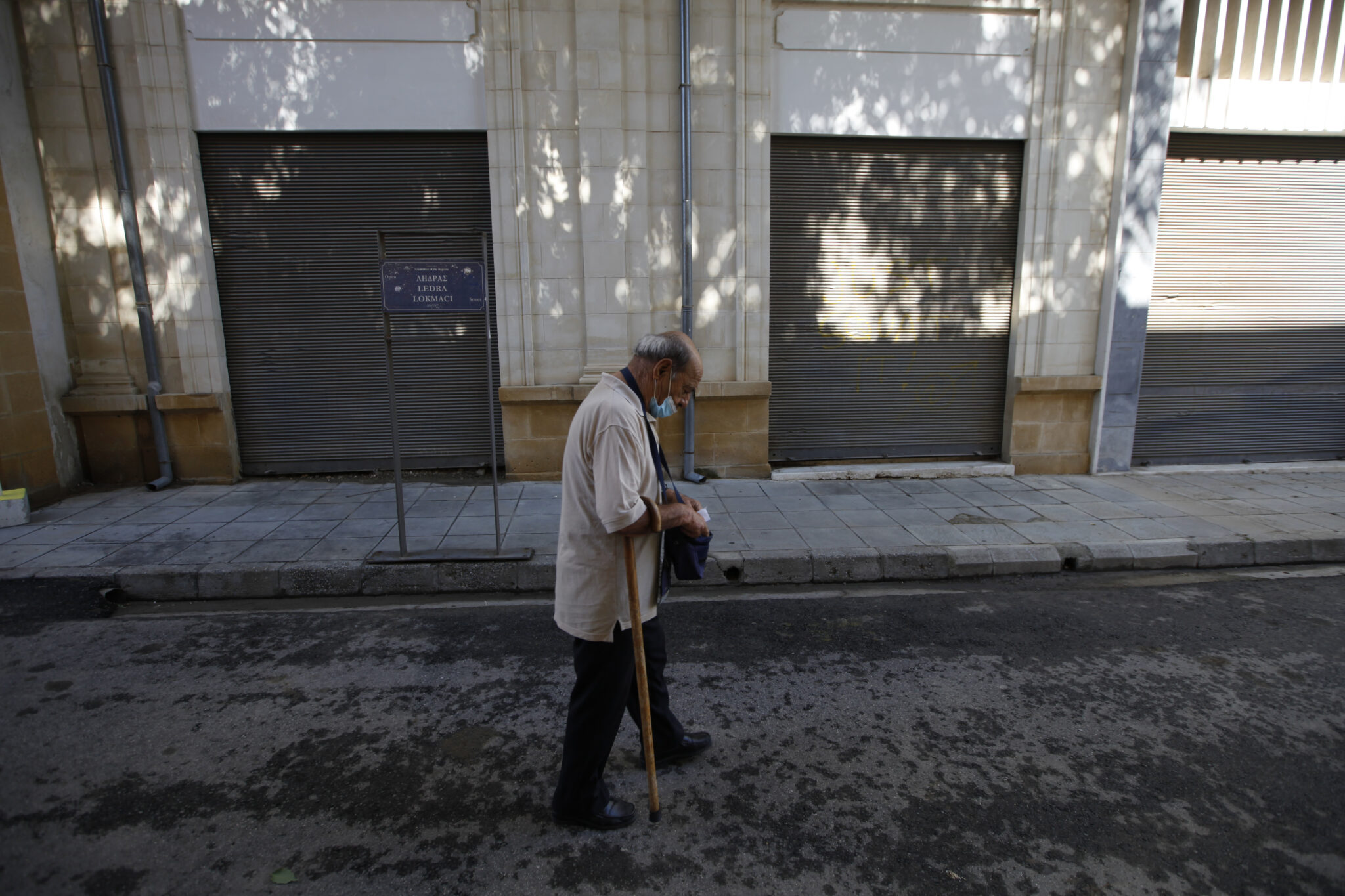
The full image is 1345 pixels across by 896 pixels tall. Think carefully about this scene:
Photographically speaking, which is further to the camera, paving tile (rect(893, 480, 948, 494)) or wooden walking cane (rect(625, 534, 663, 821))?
paving tile (rect(893, 480, 948, 494))

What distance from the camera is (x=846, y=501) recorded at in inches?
265

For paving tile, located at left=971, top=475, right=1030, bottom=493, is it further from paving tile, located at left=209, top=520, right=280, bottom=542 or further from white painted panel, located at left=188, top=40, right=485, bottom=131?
paving tile, located at left=209, top=520, right=280, bottom=542

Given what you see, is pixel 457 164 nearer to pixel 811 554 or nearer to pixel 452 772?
pixel 811 554

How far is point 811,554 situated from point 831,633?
1.05 m

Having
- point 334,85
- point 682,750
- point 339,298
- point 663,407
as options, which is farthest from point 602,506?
point 334,85

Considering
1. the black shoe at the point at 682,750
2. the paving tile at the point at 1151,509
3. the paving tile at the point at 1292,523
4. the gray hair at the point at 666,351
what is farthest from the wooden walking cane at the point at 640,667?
the paving tile at the point at 1292,523

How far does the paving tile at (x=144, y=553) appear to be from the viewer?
5.00 meters

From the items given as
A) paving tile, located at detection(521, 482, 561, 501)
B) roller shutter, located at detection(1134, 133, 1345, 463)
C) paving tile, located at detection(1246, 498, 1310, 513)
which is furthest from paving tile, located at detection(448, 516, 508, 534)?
roller shutter, located at detection(1134, 133, 1345, 463)

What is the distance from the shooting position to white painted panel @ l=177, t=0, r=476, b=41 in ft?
21.7

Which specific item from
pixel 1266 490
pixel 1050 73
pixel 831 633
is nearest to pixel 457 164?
pixel 831 633

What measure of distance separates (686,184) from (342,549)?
4637 millimetres

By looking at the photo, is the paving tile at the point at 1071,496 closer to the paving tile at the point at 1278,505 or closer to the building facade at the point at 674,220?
the building facade at the point at 674,220

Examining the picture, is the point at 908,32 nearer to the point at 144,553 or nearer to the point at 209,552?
the point at 209,552

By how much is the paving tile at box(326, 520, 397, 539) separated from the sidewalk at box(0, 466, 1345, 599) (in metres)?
0.02
